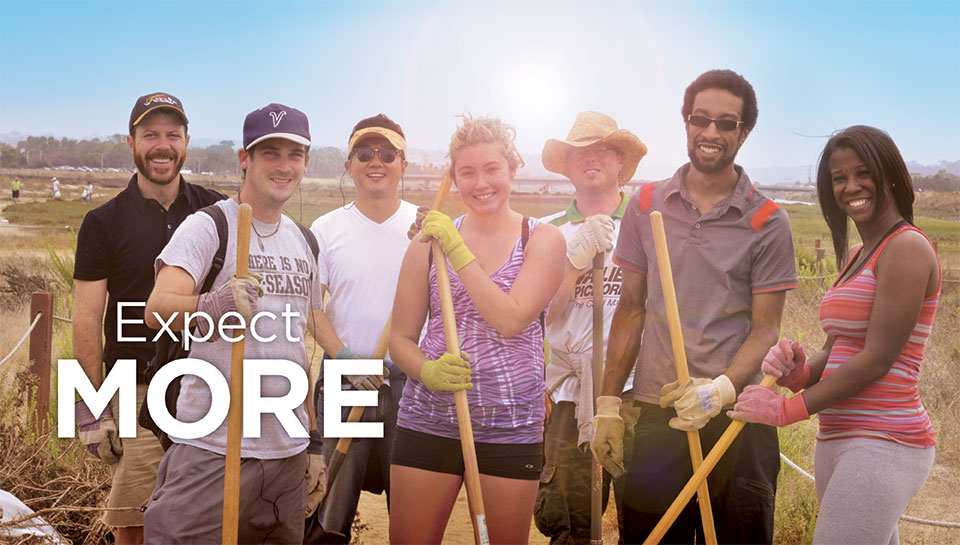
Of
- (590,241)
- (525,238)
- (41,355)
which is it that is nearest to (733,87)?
(590,241)

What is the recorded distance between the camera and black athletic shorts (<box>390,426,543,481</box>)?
10.4ft

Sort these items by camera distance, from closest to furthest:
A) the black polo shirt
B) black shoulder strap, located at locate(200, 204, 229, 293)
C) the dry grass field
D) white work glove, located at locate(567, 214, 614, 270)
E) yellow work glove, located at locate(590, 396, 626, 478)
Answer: black shoulder strap, located at locate(200, 204, 229, 293) < yellow work glove, located at locate(590, 396, 626, 478) < the black polo shirt < white work glove, located at locate(567, 214, 614, 270) < the dry grass field

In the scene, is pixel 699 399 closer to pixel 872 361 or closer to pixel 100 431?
pixel 872 361

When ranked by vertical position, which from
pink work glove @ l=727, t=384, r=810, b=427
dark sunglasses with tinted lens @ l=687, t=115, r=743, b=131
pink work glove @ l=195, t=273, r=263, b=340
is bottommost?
pink work glove @ l=727, t=384, r=810, b=427

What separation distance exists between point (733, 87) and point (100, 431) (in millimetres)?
3271

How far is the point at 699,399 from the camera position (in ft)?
10.5

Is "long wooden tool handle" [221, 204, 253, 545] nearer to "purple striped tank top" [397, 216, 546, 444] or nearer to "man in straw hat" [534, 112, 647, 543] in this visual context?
"purple striped tank top" [397, 216, 546, 444]

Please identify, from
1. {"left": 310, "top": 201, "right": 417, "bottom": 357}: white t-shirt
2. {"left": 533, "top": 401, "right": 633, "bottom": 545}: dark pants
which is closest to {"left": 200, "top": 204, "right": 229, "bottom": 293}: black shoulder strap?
{"left": 310, "top": 201, "right": 417, "bottom": 357}: white t-shirt

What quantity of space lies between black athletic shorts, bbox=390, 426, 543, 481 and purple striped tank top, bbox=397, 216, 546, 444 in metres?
0.03

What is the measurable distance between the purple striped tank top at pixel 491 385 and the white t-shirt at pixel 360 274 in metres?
0.79

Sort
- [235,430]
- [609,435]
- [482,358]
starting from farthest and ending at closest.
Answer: [609,435]
[482,358]
[235,430]

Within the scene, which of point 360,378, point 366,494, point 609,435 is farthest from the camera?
point 366,494

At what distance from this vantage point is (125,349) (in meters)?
3.85

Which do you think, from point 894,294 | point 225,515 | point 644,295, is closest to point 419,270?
point 644,295
